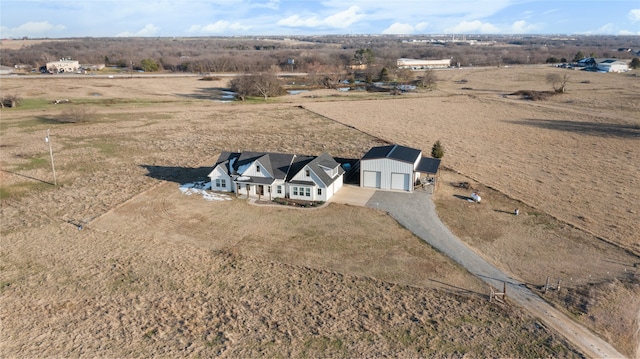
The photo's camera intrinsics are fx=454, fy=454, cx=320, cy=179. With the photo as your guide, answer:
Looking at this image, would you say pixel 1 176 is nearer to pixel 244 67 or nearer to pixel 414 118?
pixel 414 118

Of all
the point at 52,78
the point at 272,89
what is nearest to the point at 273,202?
the point at 272,89

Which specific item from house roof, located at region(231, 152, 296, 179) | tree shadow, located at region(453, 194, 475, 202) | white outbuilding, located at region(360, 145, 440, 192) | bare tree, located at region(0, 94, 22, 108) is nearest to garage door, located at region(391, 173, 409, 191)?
white outbuilding, located at region(360, 145, 440, 192)

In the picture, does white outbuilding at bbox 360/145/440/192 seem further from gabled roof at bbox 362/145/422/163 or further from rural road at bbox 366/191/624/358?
rural road at bbox 366/191/624/358

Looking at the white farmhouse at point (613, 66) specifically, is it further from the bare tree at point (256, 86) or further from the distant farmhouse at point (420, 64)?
the bare tree at point (256, 86)

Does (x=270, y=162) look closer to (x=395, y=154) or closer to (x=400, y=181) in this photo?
(x=395, y=154)

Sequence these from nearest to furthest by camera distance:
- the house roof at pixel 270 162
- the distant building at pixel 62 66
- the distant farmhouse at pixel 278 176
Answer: the distant farmhouse at pixel 278 176
the house roof at pixel 270 162
the distant building at pixel 62 66

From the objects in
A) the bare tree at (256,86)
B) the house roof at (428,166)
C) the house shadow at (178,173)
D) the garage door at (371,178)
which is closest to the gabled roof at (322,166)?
the garage door at (371,178)

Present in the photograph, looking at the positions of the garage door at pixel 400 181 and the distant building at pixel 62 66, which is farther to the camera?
the distant building at pixel 62 66

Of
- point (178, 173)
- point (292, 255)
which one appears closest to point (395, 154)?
point (292, 255)
